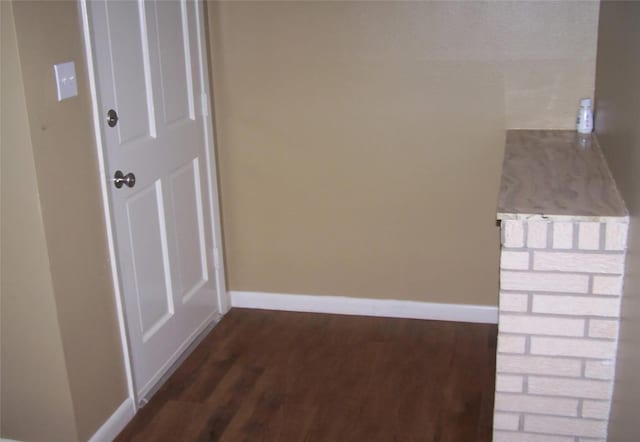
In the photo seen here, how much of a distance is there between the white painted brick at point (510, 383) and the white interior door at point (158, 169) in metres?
1.40

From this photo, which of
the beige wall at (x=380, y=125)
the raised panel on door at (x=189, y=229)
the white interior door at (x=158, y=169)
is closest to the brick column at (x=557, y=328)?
the beige wall at (x=380, y=125)

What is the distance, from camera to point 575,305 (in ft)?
6.75

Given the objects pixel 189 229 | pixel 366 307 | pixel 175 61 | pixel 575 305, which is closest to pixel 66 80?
pixel 175 61

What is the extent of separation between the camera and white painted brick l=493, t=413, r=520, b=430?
2.20 metres

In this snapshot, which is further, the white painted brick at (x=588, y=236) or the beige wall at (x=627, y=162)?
the white painted brick at (x=588, y=236)

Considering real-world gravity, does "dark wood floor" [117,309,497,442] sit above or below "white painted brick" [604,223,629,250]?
below

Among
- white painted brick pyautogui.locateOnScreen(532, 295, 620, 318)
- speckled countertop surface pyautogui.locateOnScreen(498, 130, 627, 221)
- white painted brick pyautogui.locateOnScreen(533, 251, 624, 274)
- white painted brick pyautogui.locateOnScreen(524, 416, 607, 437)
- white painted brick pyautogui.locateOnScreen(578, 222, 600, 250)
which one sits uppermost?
speckled countertop surface pyautogui.locateOnScreen(498, 130, 627, 221)

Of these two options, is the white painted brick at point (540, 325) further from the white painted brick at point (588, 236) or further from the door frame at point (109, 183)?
the door frame at point (109, 183)

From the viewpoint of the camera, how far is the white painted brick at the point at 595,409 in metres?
2.12

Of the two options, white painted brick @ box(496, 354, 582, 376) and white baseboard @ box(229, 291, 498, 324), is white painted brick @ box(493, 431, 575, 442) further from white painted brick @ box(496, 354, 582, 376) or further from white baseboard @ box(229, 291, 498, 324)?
white baseboard @ box(229, 291, 498, 324)

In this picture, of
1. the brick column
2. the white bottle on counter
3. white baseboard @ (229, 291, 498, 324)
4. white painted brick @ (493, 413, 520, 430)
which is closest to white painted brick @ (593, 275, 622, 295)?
the brick column

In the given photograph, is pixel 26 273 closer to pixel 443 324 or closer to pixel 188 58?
pixel 188 58

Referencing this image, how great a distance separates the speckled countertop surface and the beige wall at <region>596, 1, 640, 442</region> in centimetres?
6

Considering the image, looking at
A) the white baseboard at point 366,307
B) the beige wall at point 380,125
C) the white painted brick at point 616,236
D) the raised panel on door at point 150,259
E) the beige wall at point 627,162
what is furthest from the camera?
the white baseboard at point 366,307
